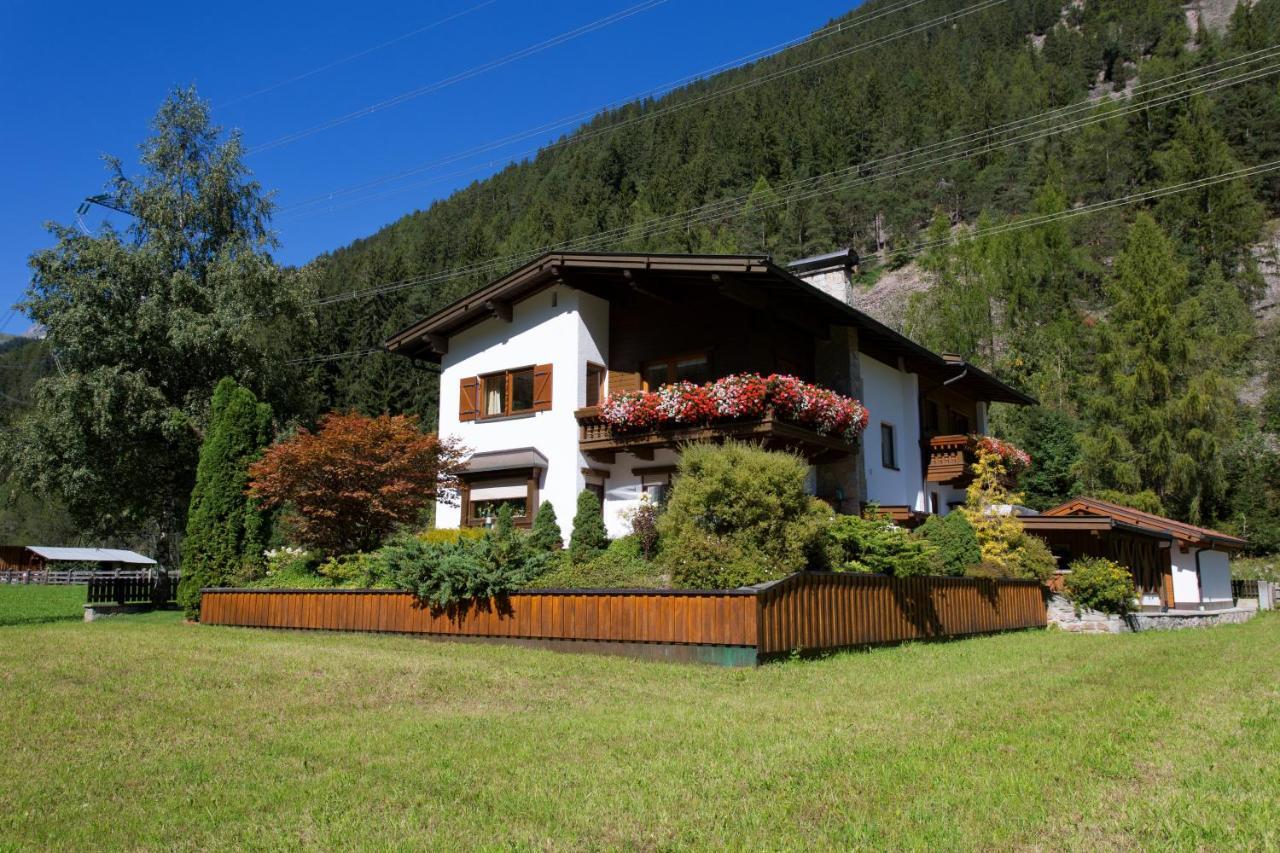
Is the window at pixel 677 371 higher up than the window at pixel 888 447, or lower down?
higher up

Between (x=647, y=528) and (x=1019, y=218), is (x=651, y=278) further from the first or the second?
(x=1019, y=218)

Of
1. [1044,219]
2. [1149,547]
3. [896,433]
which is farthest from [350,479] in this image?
[1044,219]

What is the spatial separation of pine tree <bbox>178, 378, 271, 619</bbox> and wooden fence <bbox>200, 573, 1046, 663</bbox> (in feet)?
7.35

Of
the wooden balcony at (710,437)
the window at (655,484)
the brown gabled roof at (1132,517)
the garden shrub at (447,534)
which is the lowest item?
the garden shrub at (447,534)

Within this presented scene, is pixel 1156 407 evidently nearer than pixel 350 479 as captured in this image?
No

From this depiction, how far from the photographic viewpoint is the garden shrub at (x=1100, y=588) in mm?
22609

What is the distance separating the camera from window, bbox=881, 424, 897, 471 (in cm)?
2408

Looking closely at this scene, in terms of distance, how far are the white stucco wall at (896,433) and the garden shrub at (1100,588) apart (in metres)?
4.30

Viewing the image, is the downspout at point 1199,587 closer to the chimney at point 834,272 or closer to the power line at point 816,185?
the chimney at point 834,272

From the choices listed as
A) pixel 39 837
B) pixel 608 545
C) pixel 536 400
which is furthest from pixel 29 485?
pixel 39 837

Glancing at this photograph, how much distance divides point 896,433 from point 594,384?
832 cm

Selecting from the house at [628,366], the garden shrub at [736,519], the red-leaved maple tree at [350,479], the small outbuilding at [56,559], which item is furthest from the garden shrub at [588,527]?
the small outbuilding at [56,559]

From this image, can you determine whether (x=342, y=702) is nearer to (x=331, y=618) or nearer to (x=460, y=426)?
(x=331, y=618)

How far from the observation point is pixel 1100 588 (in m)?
22.7
